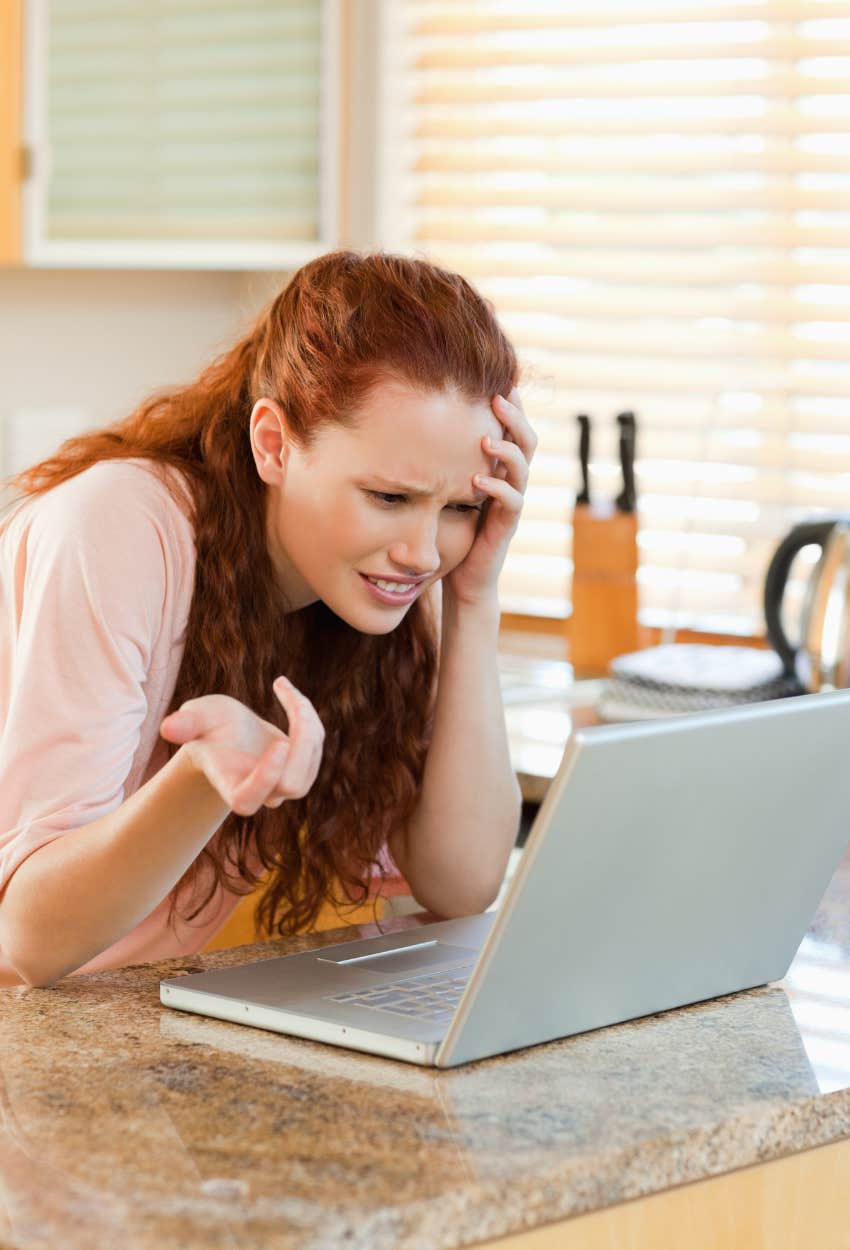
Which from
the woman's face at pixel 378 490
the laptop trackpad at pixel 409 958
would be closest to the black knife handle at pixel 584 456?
the woman's face at pixel 378 490

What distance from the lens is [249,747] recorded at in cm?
102

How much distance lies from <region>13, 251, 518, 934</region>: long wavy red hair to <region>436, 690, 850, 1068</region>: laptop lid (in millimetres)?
424

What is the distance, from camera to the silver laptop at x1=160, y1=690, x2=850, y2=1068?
38.1 inches

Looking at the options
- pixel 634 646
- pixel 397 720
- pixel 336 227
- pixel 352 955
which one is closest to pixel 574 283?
pixel 336 227

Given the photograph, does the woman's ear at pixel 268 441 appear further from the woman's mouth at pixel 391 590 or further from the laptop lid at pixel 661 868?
the laptop lid at pixel 661 868

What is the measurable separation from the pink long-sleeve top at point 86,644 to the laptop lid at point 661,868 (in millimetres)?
352

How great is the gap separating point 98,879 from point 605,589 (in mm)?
1588

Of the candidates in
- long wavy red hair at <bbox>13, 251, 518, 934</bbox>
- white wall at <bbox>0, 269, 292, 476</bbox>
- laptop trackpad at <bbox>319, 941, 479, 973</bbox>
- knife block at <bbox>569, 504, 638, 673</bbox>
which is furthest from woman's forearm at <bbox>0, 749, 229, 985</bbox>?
white wall at <bbox>0, 269, 292, 476</bbox>

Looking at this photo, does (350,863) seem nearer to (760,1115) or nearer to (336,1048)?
(336,1048)

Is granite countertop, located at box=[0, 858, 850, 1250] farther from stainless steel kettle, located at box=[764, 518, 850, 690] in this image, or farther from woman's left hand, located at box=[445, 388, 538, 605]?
stainless steel kettle, located at box=[764, 518, 850, 690]

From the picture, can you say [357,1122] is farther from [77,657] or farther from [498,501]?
[498,501]

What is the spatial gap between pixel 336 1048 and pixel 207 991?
10cm

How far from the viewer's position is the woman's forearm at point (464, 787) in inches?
59.4

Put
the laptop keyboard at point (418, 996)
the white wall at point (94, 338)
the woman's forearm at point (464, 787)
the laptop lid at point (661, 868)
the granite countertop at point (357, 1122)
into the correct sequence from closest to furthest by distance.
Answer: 1. the granite countertop at point (357, 1122)
2. the laptop lid at point (661, 868)
3. the laptop keyboard at point (418, 996)
4. the woman's forearm at point (464, 787)
5. the white wall at point (94, 338)
